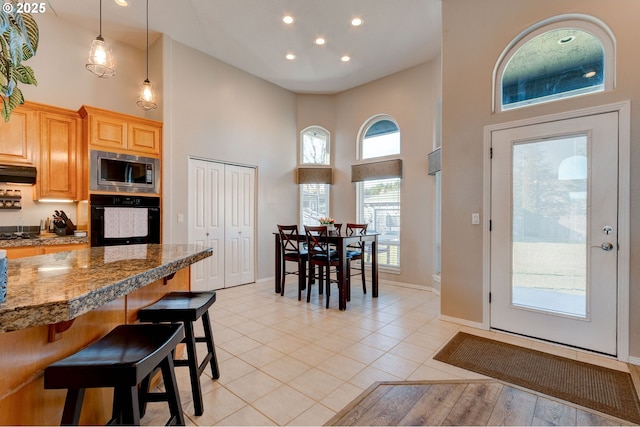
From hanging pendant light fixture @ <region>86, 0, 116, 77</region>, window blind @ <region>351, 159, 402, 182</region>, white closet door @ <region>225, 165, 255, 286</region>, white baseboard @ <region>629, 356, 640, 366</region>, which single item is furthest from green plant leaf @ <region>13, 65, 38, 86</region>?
window blind @ <region>351, 159, 402, 182</region>

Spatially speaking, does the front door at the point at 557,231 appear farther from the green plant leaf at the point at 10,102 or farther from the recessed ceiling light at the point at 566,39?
the green plant leaf at the point at 10,102

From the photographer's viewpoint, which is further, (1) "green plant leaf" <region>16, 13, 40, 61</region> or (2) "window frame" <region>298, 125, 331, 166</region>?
(2) "window frame" <region>298, 125, 331, 166</region>

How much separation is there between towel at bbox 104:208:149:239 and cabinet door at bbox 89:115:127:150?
786 mm

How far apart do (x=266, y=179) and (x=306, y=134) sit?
4.58 ft

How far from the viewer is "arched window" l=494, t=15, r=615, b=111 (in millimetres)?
2604

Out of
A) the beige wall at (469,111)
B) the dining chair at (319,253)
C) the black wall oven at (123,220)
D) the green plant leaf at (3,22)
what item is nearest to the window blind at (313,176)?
the dining chair at (319,253)

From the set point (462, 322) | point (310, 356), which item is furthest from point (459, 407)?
point (462, 322)

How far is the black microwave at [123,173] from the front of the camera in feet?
11.5

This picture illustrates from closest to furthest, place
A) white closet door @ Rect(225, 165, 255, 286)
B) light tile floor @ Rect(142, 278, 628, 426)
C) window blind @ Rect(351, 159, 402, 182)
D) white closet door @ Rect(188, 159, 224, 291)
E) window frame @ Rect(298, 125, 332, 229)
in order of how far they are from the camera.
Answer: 1. light tile floor @ Rect(142, 278, 628, 426)
2. white closet door @ Rect(188, 159, 224, 291)
3. white closet door @ Rect(225, 165, 255, 286)
4. window blind @ Rect(351, 159, 402, 182)
5. window frame @ Rect(298, 125, 332, 229)

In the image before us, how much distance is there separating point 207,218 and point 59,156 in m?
1.89

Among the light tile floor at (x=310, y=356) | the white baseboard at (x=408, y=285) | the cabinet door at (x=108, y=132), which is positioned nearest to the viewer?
the light tile floor at (x=310, y=356)

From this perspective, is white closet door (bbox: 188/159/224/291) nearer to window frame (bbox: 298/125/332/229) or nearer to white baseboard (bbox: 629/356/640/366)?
window frame (bbox: 298/125/332/229)

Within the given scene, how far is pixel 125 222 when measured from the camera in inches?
145

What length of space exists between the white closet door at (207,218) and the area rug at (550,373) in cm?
342
